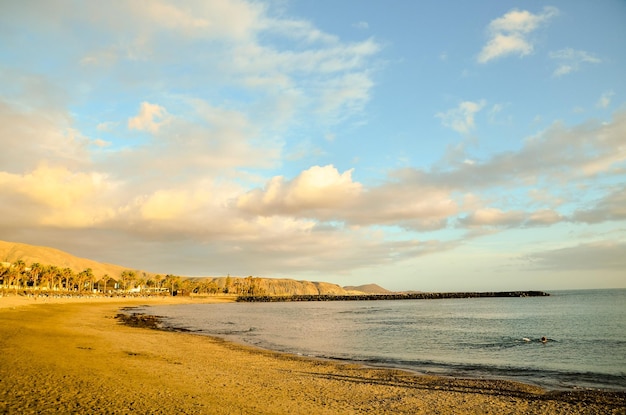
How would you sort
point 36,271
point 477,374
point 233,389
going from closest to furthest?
point 233,389, point 477,374, point 36,271

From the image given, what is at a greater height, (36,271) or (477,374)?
(36,271)

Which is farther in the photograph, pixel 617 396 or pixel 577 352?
pixel 577 352

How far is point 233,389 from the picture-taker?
1591cm

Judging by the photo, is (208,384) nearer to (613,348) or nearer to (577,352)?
(577,352)

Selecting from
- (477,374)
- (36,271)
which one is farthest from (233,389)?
(36,271)

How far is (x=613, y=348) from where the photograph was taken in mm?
31656

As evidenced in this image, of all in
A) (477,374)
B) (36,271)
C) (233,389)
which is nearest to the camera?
(233,389)

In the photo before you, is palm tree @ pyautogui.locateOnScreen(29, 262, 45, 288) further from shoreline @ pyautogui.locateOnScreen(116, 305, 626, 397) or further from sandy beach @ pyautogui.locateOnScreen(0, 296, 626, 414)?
shoreline @ pyautogui.locateOnScreen(116, 305, 626, 397)

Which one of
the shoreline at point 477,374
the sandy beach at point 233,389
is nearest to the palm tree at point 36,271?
the sandy beach at point 233,389

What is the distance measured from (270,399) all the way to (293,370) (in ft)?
24.7

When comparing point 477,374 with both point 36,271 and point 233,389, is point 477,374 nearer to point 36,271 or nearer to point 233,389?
point 233,389

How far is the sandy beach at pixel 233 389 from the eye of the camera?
12805 millimetres

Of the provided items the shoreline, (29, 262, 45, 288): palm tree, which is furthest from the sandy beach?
(29, 262, 45, 288): palm tree

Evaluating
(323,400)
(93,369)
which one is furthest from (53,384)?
(323,400)
